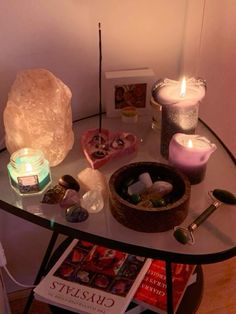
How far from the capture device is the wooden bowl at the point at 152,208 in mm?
752

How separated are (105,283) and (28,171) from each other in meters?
Result: 0.35

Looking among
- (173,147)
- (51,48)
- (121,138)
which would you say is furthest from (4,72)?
(173,147)

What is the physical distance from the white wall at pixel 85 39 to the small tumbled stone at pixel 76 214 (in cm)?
37

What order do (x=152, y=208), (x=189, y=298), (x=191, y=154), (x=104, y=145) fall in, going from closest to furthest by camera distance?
(x=152, y=208)
(x=191, y=154)
(x=104, y=145)
(x=189, y=298)

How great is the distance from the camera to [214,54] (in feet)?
3.87

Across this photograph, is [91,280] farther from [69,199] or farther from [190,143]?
[190,143]

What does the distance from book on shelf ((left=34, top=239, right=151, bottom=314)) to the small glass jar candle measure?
0.82 ft

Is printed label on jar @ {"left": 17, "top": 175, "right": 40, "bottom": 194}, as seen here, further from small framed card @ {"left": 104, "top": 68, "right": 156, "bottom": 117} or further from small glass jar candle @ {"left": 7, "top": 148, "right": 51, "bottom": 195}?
small framed card @ {"left": 104, "top": 68, "right": 156, "bottom": 117}

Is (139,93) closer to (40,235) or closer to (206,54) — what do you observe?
(206,54)

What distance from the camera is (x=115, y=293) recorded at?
0.97 m

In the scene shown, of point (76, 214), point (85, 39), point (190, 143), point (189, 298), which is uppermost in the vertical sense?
point (85, 39)

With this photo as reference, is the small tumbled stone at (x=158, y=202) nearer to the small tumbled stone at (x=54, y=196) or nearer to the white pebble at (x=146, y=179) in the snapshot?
the white pebble at (x=146, y=179)

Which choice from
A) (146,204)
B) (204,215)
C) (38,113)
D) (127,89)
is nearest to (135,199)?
(146,204)

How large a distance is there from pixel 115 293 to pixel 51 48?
59cm
